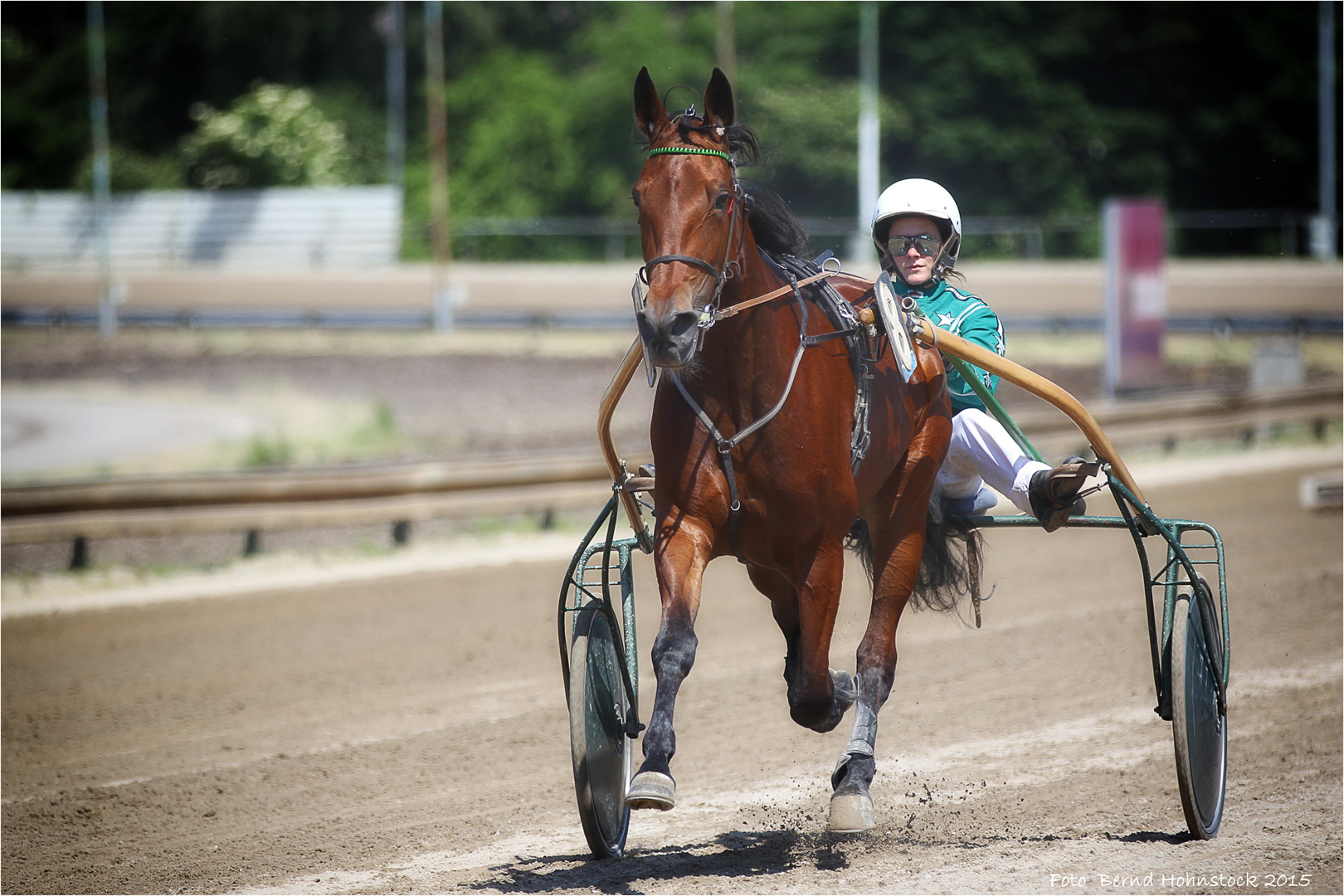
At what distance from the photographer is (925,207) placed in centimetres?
→ 487

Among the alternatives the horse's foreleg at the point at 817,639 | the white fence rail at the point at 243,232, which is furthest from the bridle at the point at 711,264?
the white fence rail at the point at 243,232

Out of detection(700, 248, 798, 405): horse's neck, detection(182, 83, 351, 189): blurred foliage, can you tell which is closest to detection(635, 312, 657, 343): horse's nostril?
detection(700, 248, 798, 405): horse's neck

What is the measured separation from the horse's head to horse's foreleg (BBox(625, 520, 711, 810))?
66 cm

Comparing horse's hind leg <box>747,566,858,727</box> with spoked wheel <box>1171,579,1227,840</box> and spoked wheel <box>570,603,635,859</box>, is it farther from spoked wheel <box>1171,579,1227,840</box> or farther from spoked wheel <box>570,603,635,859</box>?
spoked wheel <box>1171,579,1227,840</box>

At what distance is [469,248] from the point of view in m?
37.0

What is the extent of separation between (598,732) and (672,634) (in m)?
0.51

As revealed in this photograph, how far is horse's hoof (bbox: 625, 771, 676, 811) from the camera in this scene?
3799mm

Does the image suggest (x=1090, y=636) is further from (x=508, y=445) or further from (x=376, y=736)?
(x=508, y=445)

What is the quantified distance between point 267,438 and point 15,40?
85.8ft

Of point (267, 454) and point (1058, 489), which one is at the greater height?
point (1058, 489)

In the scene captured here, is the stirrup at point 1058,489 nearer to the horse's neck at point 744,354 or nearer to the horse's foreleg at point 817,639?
the horse's foreleg at point 817,639

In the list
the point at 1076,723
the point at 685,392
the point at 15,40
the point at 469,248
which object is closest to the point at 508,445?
the point at 1076,723

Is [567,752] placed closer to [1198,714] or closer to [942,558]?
[942,558]

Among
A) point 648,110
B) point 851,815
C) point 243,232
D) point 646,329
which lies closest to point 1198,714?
point 851,815
